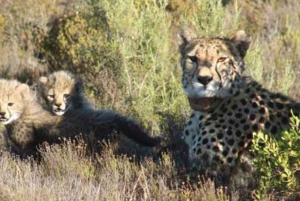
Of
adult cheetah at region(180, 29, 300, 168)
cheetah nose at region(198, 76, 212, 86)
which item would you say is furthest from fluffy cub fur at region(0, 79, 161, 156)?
cheetah nose at region(198, 76, 212, 86)

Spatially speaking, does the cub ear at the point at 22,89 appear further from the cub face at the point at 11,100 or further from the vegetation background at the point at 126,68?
the vegetation background at the point at 126,68

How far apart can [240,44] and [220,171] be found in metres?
0.86

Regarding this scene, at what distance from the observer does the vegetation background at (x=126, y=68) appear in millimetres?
4656

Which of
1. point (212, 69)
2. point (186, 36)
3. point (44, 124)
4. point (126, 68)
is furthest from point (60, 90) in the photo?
point (212, 69)

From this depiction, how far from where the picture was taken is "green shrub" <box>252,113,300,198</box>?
12.3 feet

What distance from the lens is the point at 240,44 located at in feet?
15.4

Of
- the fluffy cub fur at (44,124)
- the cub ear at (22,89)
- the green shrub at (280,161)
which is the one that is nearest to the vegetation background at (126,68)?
the green shrub at (280,161)

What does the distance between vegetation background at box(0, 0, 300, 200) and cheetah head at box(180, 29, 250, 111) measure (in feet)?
1.82

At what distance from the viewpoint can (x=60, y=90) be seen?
6.41 meters

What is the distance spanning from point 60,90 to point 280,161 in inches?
121

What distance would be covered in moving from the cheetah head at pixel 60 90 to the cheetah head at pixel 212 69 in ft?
6.33

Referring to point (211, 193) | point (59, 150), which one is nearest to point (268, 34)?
point (59, 150)

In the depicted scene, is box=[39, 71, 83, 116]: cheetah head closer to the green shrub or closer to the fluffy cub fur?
the fluffy cub fur

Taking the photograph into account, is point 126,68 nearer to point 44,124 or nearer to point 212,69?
point 44,124
